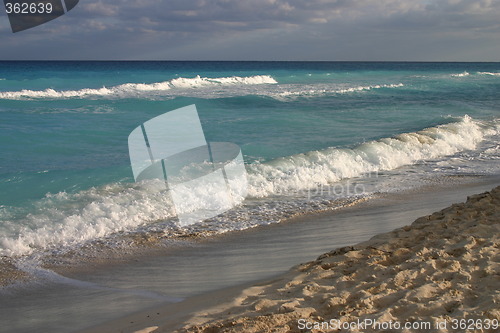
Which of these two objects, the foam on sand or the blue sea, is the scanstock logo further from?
the foam on sand

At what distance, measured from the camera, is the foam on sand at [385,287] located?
3.35 metres

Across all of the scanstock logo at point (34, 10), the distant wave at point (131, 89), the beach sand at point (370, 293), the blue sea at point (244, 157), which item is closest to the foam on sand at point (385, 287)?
the beach sand at point (370, 293)

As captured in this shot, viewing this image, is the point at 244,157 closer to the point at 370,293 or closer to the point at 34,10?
the point at 34,10

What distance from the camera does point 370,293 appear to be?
3.71m

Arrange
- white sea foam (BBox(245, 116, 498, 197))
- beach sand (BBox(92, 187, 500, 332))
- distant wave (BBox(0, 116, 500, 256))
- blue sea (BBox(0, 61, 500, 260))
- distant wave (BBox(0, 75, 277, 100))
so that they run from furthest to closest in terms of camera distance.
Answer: distant wave (BBox(0, 75, 277, 100))
white sea foam (BBox(245, 116, 498, 197))
blue sea (BBox(0, 61, 500, 260))
distant wave (BBox(0, 116, 500, 256))
beach sand (BBox(92, 187, 500, 332))

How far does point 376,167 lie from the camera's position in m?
10.3

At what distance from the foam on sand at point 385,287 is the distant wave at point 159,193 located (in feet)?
7.55

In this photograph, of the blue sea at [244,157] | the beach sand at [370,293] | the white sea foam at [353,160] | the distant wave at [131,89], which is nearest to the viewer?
the beach sand at [370,293]

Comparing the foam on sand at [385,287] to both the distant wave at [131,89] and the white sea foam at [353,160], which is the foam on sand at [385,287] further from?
the distant wave at [131,89]

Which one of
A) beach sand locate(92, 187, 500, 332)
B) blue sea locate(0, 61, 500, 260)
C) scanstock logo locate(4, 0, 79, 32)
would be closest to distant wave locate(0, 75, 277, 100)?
blue sea locate(0, 61, 500, 260)

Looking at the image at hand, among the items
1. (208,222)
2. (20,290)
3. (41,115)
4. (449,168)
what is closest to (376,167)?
(449,168)

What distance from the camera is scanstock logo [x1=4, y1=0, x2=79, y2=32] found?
7.77m

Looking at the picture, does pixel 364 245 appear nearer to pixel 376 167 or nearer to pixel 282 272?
pixel 282 272

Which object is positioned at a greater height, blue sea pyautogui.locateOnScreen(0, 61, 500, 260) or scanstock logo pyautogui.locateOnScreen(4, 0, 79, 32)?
scanstock logo pyautogui.locateOnScreen(4, 0, 79, 32)
